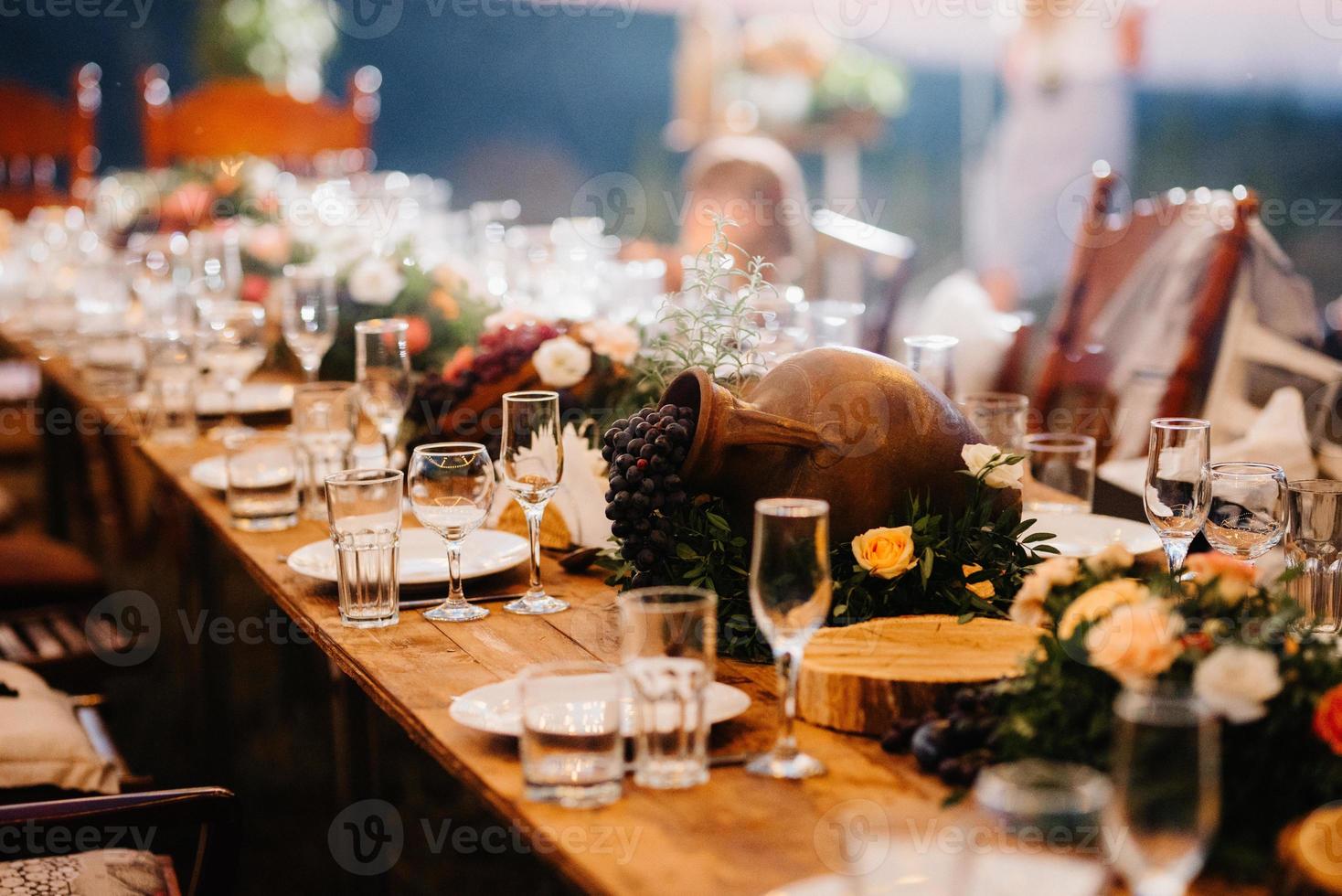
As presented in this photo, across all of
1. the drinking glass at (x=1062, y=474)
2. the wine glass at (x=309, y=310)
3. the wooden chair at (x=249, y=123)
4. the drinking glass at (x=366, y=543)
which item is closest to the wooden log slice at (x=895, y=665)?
the drinking glass at (x=366, y=543)

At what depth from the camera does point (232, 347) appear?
103 inches

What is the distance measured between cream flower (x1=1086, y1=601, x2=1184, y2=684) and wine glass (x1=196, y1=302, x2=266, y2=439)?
6.23ft

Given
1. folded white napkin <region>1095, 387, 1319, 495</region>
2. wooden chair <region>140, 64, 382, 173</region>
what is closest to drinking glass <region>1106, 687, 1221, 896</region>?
folded white napkin <region>1095, 387, 1319, 495</region>

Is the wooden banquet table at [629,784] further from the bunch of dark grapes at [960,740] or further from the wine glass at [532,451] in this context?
the wine glass at [532,451]

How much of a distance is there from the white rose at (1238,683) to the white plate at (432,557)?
35.6 inches

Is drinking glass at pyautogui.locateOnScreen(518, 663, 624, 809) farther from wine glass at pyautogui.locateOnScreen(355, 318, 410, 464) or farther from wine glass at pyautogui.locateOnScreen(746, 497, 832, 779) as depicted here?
wine glass at pyautogui.locateOnScreen(355, 318, 410, 464)

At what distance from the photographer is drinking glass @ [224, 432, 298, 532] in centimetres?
196

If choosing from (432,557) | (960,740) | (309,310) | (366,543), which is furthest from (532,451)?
(309,310)

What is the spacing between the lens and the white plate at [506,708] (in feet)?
3.74

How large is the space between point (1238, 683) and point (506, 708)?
56 cm

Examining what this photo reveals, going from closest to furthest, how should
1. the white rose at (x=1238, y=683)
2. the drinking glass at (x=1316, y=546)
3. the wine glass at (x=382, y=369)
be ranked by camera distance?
the white rose at (x=1238, y=683) → the drinking glass at (x=1316, y=546) → the wine glass at (x=382, y=369)

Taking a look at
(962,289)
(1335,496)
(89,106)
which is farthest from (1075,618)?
(89,106)

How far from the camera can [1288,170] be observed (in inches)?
186

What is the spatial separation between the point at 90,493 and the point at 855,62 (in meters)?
3.72
